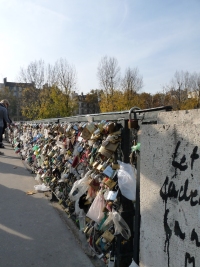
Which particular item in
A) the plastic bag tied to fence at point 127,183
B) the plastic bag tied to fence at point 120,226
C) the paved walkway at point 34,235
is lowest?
the paved walkway at point 34,235

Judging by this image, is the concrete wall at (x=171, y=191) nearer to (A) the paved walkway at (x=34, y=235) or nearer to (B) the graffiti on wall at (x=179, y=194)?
(B) the graffiti on wall at (x=179, y=194)

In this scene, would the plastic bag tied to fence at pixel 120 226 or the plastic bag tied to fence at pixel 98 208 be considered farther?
the plastic bag tied to fence at pixel 98 208

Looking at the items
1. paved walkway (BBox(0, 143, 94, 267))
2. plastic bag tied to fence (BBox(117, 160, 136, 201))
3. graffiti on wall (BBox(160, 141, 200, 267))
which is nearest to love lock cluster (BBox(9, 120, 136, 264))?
plastic bag tied to fence (BBox(117, 160, 136, 201))

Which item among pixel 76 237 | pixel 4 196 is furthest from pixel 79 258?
pixel 4 196

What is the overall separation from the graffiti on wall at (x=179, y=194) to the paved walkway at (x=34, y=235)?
1364mm

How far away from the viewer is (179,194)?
1618 mm

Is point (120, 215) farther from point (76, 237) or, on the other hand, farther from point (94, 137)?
point (76, 237)

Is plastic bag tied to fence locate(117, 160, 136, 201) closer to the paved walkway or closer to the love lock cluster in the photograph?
the love lock cluster

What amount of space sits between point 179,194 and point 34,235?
7.88ft

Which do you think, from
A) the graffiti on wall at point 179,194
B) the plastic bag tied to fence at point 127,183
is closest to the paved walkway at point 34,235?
the plastic bag tied to fence at point 127,183

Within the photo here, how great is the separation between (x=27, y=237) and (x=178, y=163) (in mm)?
2497

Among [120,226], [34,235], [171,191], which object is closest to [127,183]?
[120,226]

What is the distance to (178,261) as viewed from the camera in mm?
1618

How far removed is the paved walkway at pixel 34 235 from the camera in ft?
8.90
